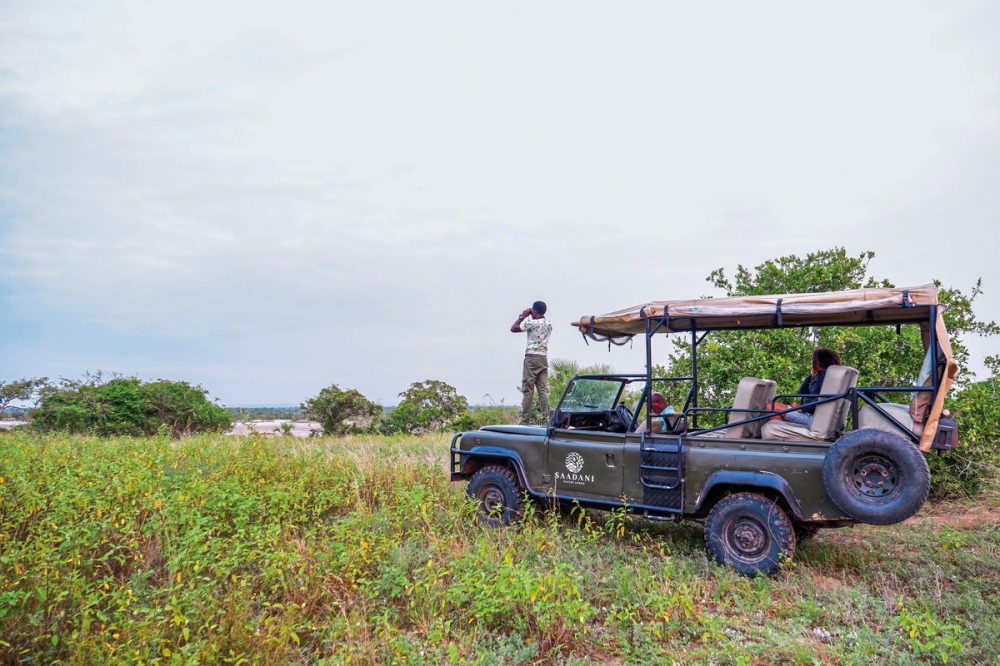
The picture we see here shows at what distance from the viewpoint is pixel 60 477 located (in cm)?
809

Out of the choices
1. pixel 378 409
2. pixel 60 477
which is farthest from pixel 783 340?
pixel 378 409

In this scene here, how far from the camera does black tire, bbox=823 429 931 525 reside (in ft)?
20.1

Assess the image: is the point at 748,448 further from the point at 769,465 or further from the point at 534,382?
the point at 534,382

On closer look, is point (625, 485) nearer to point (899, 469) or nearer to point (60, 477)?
point (899, 469)

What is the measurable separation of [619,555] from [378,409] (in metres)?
15.4

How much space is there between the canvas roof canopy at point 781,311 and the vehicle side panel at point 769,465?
4.22 ft

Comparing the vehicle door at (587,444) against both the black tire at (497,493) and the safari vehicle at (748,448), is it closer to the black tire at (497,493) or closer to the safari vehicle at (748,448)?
the safari vehicle at (748,448)

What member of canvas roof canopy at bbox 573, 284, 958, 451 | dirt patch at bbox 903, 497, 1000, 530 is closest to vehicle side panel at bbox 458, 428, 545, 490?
canvas roof canopy at bbox 573, 284, 958, 451

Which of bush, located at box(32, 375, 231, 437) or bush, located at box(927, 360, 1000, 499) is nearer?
bush, located at box(927, 360, 1000, 499)

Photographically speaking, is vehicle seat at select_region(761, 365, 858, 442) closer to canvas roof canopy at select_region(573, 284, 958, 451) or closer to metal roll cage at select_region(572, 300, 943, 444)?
metal roll cage at select_region(572, 300, 943, 444)

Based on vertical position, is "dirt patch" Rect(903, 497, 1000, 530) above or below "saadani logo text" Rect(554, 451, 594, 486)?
below

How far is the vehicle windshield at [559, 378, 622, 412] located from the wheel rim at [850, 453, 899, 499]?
2.79 m

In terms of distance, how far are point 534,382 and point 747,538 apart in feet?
17.8

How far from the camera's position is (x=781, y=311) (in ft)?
23.7
